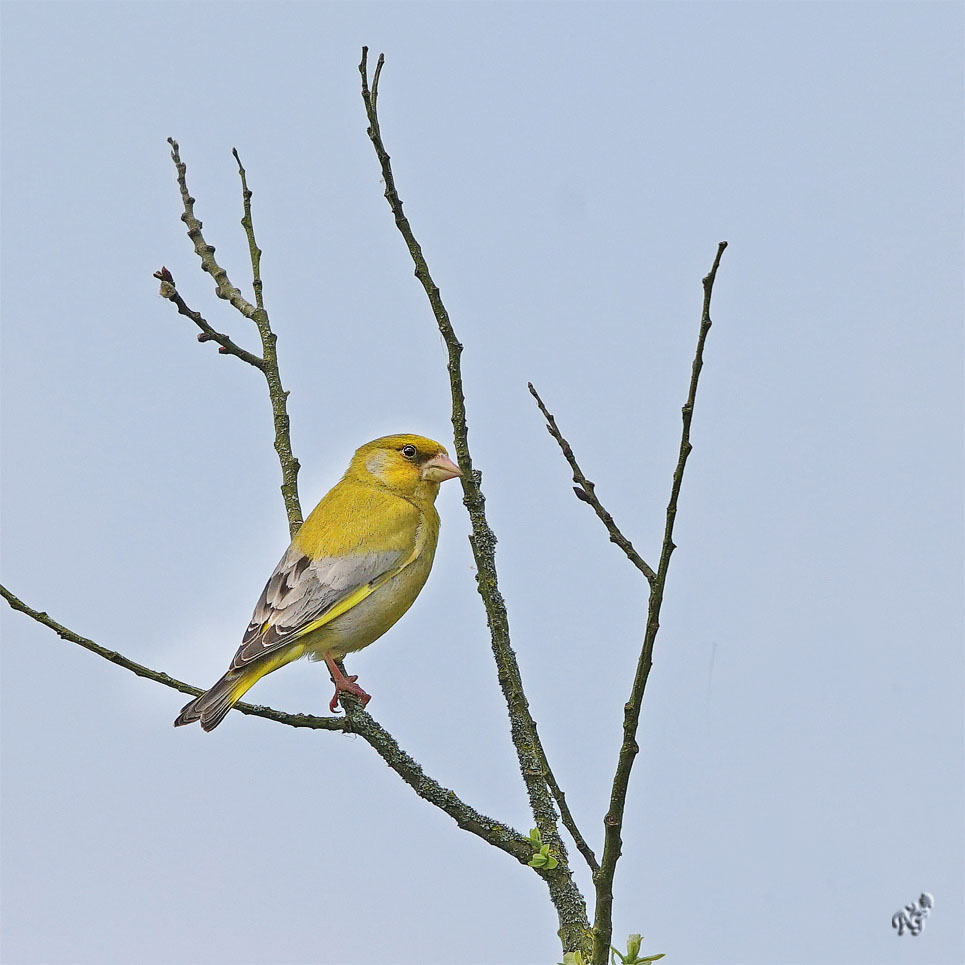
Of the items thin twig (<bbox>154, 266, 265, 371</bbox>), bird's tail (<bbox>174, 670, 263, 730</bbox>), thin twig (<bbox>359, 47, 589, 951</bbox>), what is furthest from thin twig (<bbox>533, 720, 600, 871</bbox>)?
thin twig (<bbox>154, 266, 265, 371</bbox>)

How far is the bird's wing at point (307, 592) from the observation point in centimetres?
588

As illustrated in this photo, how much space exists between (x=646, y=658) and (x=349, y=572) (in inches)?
120

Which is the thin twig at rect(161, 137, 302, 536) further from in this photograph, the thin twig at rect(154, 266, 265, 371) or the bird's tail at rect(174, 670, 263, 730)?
the bird's tail at rect(174, 670, 263, 730)

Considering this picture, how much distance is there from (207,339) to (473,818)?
103 inches

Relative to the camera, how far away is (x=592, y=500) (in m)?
3.62

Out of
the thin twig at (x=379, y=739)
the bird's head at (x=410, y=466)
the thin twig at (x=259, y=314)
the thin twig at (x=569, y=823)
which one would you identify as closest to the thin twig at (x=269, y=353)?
the thin twig at (x=259, y=314)

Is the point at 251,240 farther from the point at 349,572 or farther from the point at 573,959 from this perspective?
the point at 573,959

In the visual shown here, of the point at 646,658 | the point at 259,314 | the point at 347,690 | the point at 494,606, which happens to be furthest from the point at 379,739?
the point at 259,314

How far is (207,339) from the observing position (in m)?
5.61

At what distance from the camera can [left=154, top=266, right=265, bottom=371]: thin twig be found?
17.0 ft

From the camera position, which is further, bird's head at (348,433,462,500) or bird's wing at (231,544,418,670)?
bird's head at (348,433,462,500)

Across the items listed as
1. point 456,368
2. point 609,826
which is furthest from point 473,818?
point 456,368

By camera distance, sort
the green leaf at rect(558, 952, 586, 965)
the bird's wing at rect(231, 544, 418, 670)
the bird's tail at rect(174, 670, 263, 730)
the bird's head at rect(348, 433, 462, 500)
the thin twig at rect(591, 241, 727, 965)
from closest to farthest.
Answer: the thin twig at rect(591, 241, 727, 965)
the green leaf at rect(558, 952, 586, 965)
the bird's tail at rect(174, 670, 263, 730)
the bird's wing at rect(231, 544, 418, 670)
the bird's head at rect(348, 433, 462, 500)

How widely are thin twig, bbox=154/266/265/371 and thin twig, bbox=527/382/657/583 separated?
2.10m
